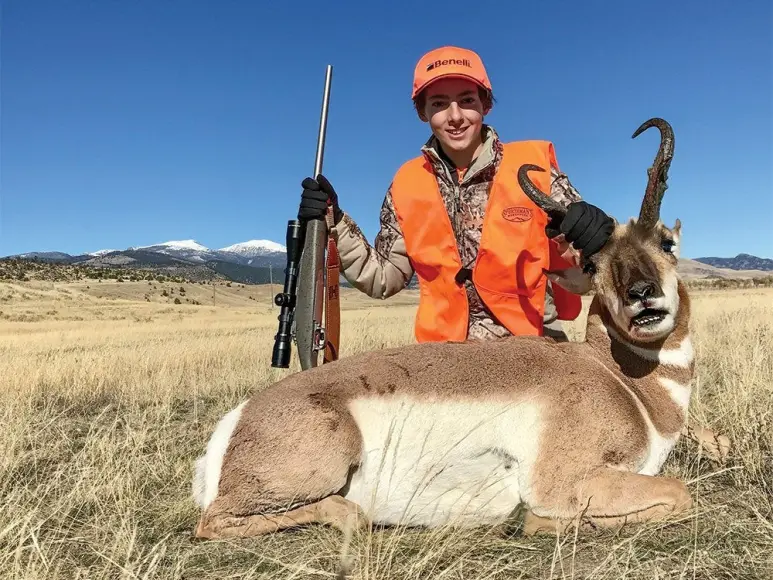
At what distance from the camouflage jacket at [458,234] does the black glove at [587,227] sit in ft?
5.23

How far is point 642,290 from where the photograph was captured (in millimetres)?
3633

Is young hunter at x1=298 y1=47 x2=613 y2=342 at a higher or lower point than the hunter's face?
lower

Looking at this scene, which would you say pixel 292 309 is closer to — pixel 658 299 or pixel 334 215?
pixel 334 215

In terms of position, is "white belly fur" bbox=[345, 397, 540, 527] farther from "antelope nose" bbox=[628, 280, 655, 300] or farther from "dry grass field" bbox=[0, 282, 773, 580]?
"antelope nose" bbox=[628, 280, 655, 300]

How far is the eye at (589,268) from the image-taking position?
4238mm

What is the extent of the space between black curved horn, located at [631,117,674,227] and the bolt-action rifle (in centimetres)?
283

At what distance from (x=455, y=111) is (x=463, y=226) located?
1.12 m

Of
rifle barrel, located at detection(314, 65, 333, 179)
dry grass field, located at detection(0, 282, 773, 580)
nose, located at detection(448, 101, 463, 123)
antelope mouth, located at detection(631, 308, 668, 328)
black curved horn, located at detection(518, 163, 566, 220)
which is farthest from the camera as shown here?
rifle barrel, located at detection(314, 65, 333, 179)

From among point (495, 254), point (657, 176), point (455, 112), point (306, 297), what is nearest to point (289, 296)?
point (306, 297)

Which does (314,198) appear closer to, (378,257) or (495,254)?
(378,257)

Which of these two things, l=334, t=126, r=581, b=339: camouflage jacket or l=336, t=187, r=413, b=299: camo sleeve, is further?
l=336, t=187, r=413, b=299: camo sleeve

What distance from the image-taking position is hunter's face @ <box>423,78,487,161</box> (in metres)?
5.82

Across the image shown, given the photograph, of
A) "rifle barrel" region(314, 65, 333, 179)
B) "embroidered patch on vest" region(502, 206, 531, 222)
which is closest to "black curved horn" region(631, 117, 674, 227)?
"embroidered patch on vest" region(502, 206, 531, 222)

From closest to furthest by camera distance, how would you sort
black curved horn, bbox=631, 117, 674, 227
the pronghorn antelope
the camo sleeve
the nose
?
the pronghorn antelope → black curved horn, bbox=631, 117, 674, 227 → the nose → the camo sleeve
